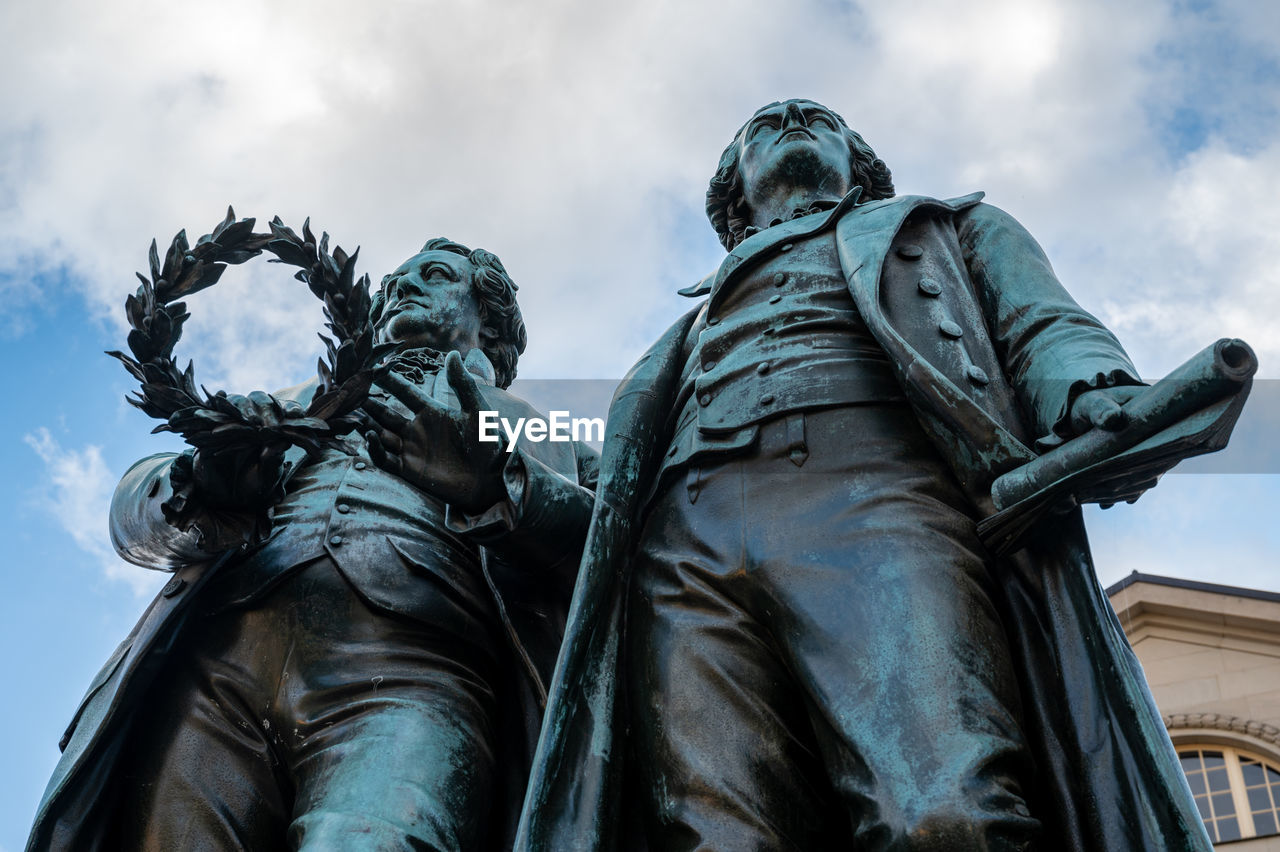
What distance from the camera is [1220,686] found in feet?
69.4

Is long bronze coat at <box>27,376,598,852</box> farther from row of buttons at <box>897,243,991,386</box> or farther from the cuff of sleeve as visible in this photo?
the cuff of sleeve

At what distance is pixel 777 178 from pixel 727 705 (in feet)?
9.59

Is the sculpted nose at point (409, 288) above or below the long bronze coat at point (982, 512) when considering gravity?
above

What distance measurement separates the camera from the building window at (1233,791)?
19531mm

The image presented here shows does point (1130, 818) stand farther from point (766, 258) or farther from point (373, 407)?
point (373, 407)

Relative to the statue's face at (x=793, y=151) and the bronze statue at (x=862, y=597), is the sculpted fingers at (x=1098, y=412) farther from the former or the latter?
the statue's face at (x=793, y=151)

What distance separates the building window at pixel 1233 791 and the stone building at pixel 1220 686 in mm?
12

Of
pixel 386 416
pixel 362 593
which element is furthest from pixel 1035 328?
pixel 362 593

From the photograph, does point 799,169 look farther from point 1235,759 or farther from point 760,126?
point 1235,759

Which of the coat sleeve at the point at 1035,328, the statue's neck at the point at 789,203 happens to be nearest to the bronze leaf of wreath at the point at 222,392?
the statue's neck at the point at 789,203

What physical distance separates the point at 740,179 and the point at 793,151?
0.41 m

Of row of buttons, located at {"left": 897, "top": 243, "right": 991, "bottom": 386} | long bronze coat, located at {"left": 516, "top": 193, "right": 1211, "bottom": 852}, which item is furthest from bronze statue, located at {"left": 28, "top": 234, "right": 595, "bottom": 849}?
row of buttons, located at {"left": 897, "top": 243, "right": 991, "bottom": 386}

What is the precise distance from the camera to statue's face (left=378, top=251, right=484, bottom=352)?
27.7 feet

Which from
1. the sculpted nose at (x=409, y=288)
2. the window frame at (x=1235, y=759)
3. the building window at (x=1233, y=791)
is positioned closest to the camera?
the sculpted nose at (x=409, y=288)
